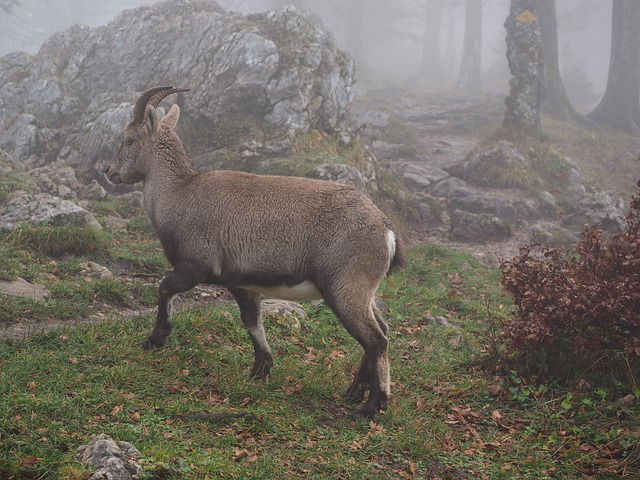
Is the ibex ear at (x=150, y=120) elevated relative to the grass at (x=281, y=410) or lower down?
elevated

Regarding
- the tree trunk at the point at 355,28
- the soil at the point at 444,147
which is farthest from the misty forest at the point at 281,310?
the tree trunk at the point at 355,28

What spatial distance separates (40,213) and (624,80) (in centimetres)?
2498

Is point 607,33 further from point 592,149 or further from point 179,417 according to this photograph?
point 179,417

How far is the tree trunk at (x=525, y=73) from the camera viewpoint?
21.9 metres

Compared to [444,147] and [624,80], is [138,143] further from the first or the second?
[624,80]

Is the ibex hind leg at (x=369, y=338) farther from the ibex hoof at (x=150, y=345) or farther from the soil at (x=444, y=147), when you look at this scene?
the soil at (x=444, y=147)

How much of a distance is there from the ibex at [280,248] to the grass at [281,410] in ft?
1.44

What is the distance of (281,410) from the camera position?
626 centimetres

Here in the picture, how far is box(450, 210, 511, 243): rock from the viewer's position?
16.0 metres

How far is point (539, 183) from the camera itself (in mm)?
19156

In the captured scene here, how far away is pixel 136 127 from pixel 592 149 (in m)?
20.5

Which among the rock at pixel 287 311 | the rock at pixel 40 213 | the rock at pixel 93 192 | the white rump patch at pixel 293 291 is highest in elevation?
the white rump patch at pixel 293 291

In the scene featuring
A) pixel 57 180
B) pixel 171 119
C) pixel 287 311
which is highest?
pixel 171 119

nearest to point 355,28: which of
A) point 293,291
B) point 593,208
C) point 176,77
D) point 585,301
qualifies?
point 176,77
